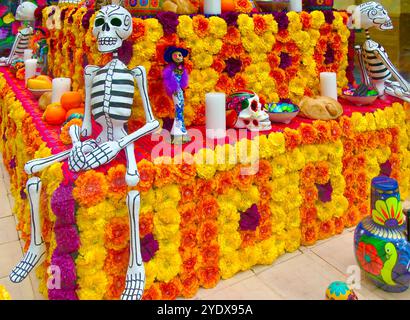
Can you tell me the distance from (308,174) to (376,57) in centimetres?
116

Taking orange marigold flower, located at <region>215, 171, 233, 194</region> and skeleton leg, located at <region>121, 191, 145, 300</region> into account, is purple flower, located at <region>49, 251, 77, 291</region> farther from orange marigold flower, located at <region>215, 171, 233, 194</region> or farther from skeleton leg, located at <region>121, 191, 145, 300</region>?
orange marigold flower, located at <region>215, 171, 233, 194</region>

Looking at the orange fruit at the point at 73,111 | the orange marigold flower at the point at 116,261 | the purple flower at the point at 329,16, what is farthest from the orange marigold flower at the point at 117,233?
the purple flower at the point at 329,16

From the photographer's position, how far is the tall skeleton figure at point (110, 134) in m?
1.91

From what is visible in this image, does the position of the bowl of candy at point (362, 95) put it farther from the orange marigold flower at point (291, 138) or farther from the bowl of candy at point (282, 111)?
the orange marigold flower at point (291, 138)

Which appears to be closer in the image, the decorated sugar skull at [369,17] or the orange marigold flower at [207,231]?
the orange marigold flower at [207,231]

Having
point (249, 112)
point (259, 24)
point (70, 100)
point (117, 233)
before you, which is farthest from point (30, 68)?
point (117, 233)

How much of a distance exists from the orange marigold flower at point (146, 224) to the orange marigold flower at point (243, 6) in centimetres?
145

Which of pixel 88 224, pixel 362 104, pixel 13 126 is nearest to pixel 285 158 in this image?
pixel 362 104

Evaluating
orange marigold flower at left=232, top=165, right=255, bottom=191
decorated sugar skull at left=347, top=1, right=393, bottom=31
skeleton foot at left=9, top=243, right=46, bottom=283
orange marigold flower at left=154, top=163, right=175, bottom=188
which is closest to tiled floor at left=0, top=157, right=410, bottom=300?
skeleton foot at left=9, top=243, right=46, bottom=283

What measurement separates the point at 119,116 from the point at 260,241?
1048 millimetres

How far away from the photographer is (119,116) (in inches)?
79.8

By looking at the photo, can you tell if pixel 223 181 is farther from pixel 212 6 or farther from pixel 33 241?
pixel 212 6

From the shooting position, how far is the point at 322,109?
104 inches

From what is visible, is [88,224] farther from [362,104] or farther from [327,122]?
[362,104]
